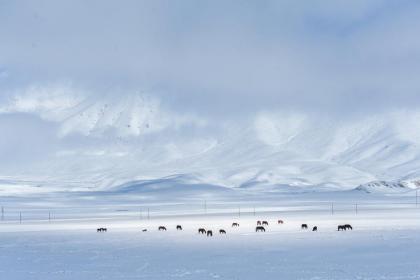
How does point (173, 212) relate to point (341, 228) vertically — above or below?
above

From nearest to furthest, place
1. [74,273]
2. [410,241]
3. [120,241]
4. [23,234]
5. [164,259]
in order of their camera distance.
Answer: [74,273] < [164,259] < [410,241] < [120,241] < [23,234]

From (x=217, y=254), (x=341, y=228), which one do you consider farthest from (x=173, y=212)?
(x=217, y=254)

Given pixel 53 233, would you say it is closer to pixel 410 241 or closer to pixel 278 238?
pixel 278 238

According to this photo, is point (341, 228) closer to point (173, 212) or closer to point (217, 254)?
point (217, 254)

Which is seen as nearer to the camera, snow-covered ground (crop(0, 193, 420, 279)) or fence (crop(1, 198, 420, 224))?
snow-covered ground (crop(0, 193, 420, 279))

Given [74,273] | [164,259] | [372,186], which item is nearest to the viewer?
[74,273]

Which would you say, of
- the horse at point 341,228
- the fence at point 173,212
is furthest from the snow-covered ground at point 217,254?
the fence at point 173,212

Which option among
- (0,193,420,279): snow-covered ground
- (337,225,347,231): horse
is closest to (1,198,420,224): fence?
(337,225,347,231): horse

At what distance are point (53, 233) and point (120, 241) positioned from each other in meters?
11.7

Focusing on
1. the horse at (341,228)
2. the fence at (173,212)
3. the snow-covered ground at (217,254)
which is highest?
the fence at (173,212)

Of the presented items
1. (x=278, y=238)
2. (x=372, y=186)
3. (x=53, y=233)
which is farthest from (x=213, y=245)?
(x=372, y=186)

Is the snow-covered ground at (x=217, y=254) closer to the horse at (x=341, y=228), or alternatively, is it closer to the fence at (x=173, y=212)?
the horse at (x=341, y=228)

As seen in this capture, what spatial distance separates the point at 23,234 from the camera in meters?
58.7

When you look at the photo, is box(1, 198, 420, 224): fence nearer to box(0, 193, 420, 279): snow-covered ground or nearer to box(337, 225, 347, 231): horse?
box(337, 225, 347, 231): horse
